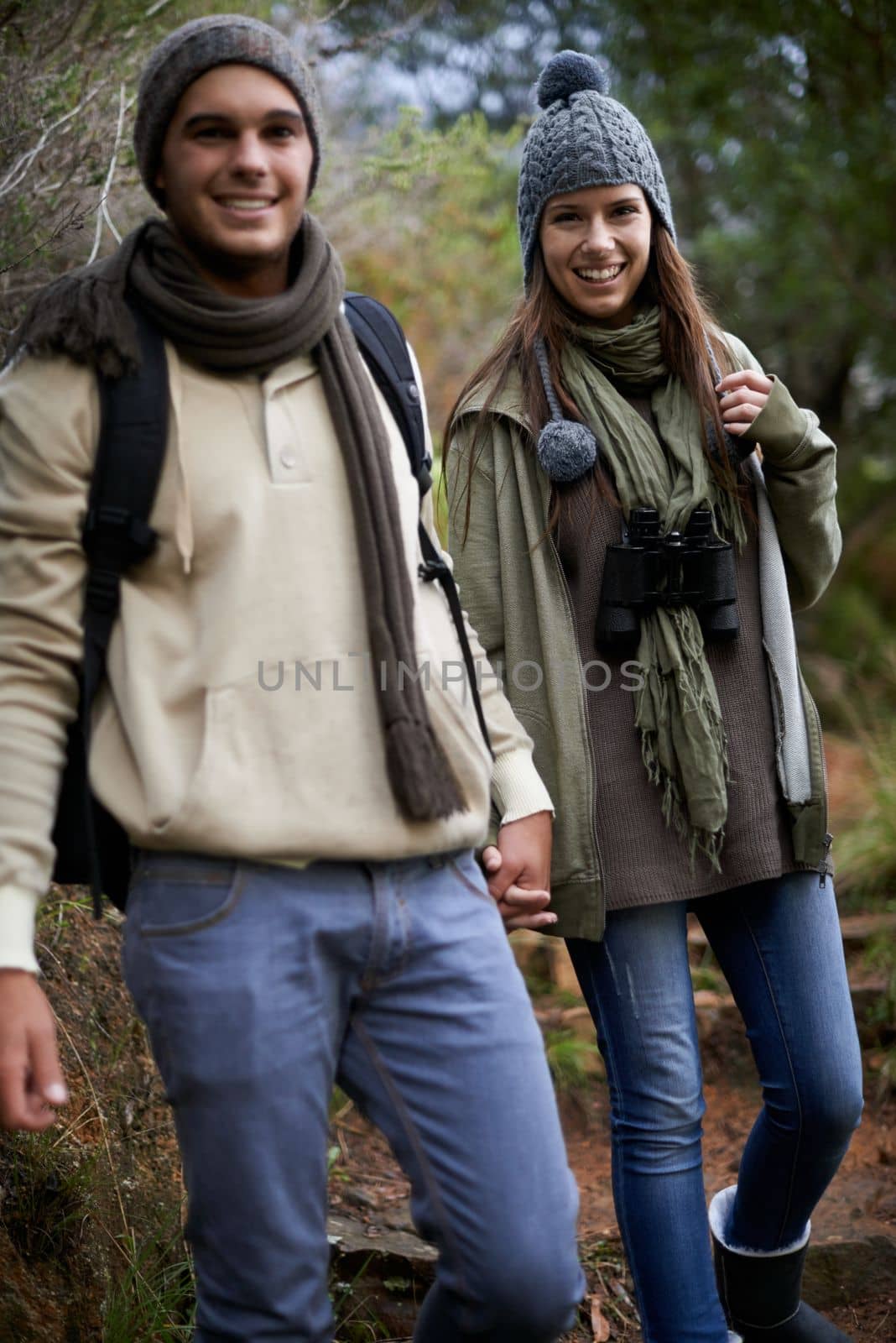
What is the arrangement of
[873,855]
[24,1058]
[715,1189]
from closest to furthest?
[24,1058] → [715,1189] → [873,855]

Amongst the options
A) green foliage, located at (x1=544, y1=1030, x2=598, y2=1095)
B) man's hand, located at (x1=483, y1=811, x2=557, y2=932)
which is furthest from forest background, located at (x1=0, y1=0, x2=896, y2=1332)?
man's hand, located at (x1=483, y1=811, x2=557, y2=932)

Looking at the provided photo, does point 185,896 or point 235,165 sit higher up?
point 235,165

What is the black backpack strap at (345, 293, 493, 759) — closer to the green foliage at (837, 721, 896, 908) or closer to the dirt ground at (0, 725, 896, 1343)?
the dirt ground at (0, 725, 896, 1343)

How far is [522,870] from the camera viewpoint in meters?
2.36

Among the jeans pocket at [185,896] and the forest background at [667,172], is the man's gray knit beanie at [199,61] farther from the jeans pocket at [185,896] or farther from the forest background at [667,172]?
the forest background at [667,172]

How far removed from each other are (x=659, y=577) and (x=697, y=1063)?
923 millimetres

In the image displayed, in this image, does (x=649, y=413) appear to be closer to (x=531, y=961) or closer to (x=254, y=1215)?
(x=254, y=1215)

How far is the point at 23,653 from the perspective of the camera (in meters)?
1.79

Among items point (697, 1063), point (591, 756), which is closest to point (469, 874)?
point (591, 756)

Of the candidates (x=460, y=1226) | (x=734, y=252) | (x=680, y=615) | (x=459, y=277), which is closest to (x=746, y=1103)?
(x=680, y=615)

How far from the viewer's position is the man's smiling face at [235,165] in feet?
6.16

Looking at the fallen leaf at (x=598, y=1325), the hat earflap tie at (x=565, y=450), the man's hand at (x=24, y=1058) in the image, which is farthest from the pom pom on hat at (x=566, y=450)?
the fallen leaf at (x=598, y=1325)

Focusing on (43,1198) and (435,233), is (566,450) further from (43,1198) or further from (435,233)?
(435,233)

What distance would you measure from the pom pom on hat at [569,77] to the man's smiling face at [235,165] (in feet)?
3.40
